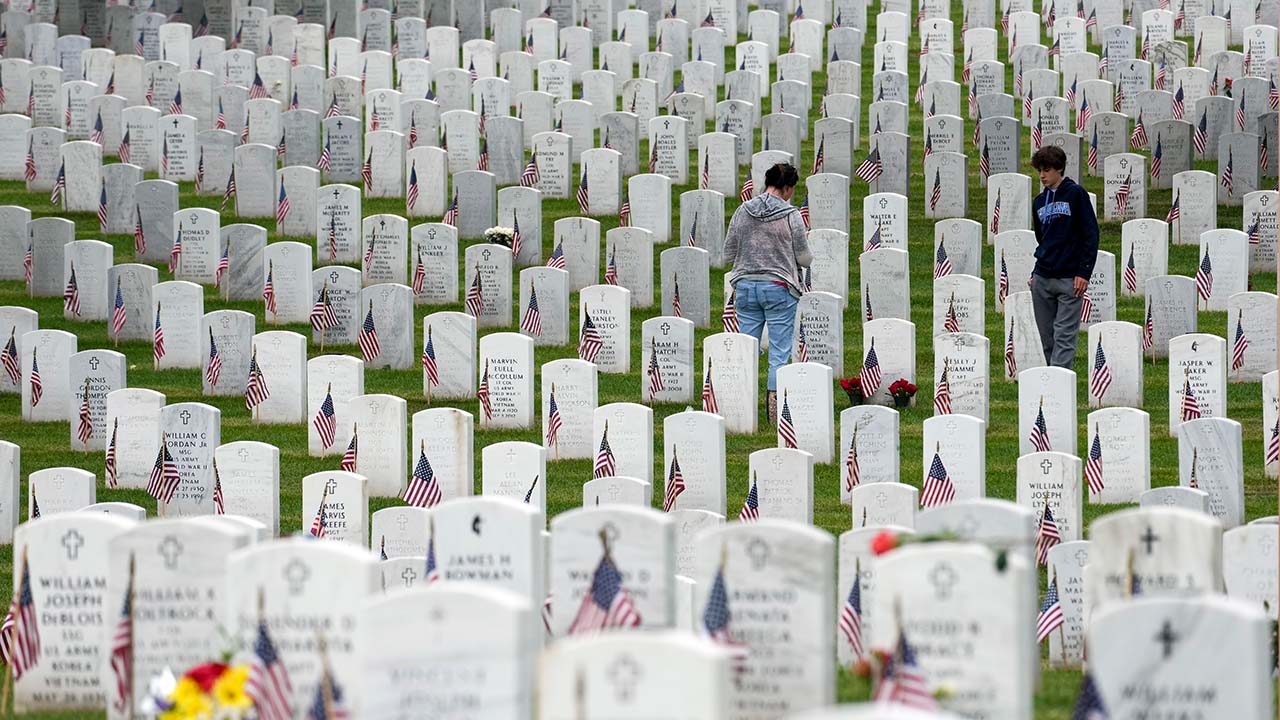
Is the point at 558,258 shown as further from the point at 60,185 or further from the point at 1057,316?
the point at 60,185

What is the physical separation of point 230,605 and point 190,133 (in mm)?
14395

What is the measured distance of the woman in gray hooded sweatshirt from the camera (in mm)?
14703

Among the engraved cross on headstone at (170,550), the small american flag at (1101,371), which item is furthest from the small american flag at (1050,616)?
the engraved cross on headstone at (170,550)

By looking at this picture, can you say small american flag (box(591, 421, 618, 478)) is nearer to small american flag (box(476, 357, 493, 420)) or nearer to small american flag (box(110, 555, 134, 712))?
small american flag (box(476, 357, 493, 420))

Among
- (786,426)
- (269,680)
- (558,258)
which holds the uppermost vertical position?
(558,258)

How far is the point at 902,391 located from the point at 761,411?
40.7 inches

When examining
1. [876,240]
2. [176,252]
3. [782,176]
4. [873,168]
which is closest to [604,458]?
[782,176]

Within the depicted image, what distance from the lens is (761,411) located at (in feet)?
50.2

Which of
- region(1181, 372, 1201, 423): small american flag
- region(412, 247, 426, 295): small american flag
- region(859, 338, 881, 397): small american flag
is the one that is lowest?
region(1181, 372, 1201, 423): small american flag

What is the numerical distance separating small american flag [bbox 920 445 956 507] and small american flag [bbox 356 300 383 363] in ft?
17.8

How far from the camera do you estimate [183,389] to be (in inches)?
628

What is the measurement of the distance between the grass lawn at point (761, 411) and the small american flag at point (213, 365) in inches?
5.7

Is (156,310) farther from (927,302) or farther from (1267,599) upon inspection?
(1267,599)

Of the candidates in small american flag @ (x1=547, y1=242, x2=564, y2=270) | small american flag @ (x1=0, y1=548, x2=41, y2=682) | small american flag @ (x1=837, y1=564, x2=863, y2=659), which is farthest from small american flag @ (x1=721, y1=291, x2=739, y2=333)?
small american flag @ (x1=0, y1=548, x2=41, y2=682)
